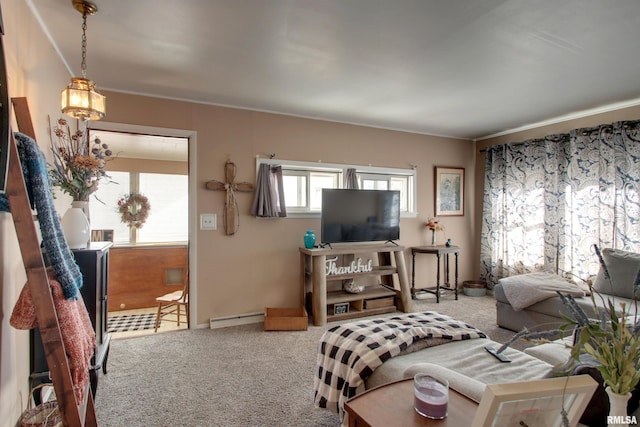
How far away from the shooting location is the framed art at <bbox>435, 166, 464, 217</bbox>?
5.13 metres

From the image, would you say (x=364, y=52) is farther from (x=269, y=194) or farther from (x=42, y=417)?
(x=42, y=417)

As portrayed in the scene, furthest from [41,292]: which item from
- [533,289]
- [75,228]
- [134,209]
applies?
[134,209]

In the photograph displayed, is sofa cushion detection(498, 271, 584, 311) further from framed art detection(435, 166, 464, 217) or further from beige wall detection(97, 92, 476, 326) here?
beige wall detection(97, 92, 476, 326)

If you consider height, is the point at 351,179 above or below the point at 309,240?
above

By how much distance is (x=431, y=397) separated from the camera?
1167 mm

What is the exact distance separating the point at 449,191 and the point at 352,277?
7.84 ft

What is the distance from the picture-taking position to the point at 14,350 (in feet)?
5.46

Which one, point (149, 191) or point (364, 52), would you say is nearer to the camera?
point (364, 52)

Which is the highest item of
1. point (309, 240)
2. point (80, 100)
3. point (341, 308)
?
point (80, 100)

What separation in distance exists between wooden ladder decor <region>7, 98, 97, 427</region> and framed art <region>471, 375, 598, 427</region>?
1521mm

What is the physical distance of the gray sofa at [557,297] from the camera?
3.09m

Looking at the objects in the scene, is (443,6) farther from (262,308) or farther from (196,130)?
(262,308)

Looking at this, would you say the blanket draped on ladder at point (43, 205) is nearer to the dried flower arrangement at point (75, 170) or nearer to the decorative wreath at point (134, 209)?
the dried flower arrangement at point (75, 170)

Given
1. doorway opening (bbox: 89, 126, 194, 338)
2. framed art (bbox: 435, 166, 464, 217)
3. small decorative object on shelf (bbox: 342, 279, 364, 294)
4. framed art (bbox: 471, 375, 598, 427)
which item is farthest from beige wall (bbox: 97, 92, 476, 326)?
framed art (bbox: 471, 375, 598, 427)
